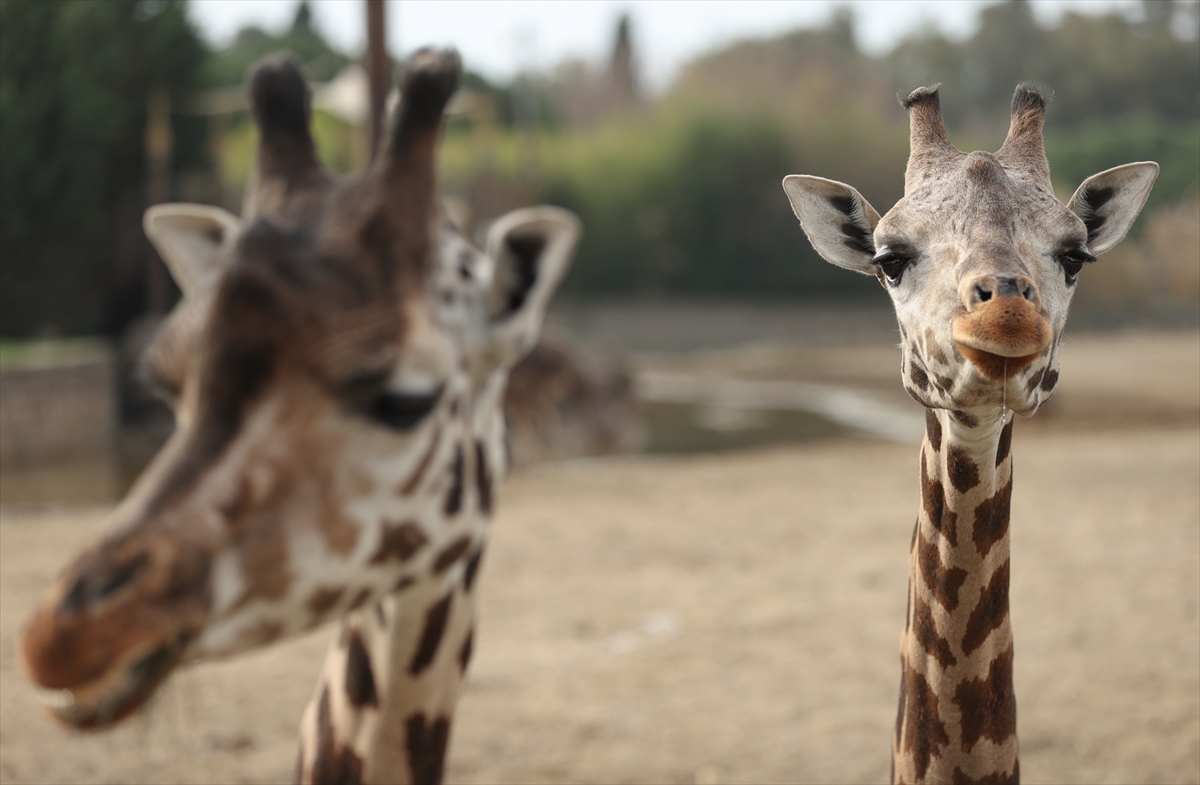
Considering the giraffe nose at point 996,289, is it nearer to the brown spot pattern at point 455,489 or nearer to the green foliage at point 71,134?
the brown spot pattern at point 455,489

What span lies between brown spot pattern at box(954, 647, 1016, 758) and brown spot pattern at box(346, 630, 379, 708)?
125 cm

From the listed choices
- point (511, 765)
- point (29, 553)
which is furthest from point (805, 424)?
point (511, 765)

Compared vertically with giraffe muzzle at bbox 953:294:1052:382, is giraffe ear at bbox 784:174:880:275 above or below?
above

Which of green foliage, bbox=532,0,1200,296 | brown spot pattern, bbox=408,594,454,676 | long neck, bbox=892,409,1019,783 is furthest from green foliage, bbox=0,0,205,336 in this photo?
green foliage, bbox=532,0,1200,296

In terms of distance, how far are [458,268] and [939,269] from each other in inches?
36.4

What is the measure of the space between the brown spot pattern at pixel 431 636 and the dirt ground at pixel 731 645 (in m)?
0.49

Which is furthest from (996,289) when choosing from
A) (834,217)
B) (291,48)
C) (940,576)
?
(291,48)

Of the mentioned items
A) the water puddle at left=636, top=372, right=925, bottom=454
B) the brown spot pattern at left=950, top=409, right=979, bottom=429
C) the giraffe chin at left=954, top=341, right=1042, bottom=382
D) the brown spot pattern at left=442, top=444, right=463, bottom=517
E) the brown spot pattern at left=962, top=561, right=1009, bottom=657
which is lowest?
the water puddle at left=636, top=372, right=925, bottom=454

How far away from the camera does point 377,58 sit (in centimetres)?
985

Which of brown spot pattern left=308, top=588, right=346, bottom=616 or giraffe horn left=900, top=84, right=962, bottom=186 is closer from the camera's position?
brown spot pattern left=308, top=588, right=346, bottom=616

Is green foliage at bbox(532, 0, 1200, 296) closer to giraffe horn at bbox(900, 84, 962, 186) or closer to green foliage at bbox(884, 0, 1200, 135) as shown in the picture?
green foliage at bbox(884, 0, 1200, 135)

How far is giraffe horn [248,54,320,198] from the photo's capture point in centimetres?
222

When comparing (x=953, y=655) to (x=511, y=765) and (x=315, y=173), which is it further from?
(x=511, y=765)

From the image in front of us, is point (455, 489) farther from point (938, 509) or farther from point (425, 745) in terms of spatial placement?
point (938, 509)
